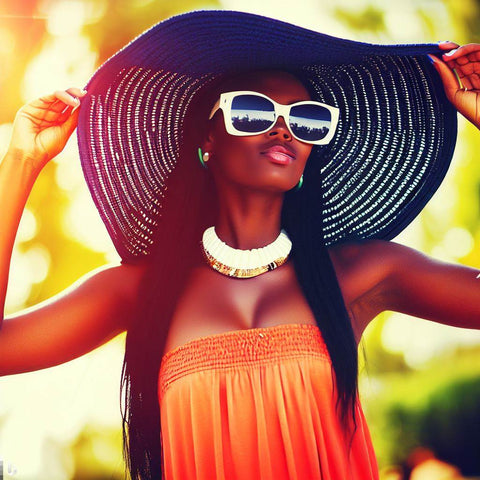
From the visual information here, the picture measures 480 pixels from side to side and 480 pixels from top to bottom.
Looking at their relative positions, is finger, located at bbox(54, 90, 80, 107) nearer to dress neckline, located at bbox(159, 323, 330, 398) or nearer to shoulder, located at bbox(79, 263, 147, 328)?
shoulder, located at bbox(79, 263, 147, 328)

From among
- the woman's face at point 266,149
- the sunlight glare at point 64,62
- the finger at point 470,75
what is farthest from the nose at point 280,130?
the sunlight glare at point 64,62

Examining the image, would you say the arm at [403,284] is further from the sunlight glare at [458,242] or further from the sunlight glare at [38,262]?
the sunlight glare at [458,242]

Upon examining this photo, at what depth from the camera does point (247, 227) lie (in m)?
2.16

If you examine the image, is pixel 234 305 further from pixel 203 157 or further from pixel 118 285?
pixel 203 157

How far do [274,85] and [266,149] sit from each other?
23cm

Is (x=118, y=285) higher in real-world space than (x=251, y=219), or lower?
lower

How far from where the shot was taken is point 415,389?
4.94m

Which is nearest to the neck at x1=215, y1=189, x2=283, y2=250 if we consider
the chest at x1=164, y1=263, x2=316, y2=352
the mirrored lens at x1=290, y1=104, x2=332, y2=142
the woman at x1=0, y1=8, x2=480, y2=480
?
the woman at x1=0, y1=8, x2=480, y2=480

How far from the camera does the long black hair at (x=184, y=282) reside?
197 cm

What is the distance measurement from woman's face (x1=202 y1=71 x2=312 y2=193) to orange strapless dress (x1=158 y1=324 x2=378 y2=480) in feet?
1.42

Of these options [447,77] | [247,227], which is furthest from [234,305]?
[447,77]

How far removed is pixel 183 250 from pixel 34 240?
248 cm

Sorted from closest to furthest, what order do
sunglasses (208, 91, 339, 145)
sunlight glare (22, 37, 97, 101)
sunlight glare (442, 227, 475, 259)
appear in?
sunglasses (208, 91, 339, 145) < sunlight glare (22, 37, 97, 101) < sunlight glare (442, 227, 475, 259)

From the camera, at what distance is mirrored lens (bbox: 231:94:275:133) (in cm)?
196
